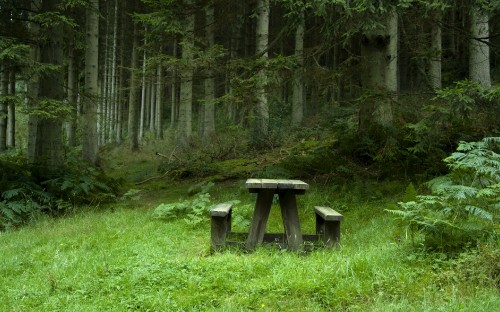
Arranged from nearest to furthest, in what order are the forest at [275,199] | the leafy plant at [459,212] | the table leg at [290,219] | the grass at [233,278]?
1. the grass at [233,278]
2. the forest at [275,199]
3. the leafy plant at [459,212]
4. the table leg at [290,219]

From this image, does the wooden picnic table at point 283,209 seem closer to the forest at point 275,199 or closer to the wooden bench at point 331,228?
the forest at point 275,199

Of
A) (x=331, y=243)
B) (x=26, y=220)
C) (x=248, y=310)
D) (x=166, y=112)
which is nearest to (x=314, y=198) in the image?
(x=331, y=243)

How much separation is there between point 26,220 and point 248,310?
6.76m

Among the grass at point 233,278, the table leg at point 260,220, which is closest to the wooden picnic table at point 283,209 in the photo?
the table leg at point 260,220

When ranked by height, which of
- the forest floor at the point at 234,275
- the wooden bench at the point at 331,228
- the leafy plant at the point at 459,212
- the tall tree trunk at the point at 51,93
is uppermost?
the tall tree trunk at the point at 51,93

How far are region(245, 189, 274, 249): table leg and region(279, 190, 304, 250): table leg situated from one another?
0.22 m

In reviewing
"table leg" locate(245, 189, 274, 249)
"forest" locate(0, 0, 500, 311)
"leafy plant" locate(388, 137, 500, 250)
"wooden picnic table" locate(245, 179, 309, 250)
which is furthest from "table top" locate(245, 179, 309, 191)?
"leafy plant" locate(388, 137, 500, 250)

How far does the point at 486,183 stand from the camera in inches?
216

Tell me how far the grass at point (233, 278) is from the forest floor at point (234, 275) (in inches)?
0.4

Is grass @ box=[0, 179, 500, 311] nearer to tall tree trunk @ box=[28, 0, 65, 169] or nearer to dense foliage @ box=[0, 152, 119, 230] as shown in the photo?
dense foliage @ box=[0, 152, 119, 230]

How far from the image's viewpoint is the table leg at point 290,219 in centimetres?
617

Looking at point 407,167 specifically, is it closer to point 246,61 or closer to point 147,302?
point 246,61

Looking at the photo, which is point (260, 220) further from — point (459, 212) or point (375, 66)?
point (375, 66)

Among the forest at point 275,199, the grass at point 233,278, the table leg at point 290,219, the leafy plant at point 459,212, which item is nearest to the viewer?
the grass at point 233,278
